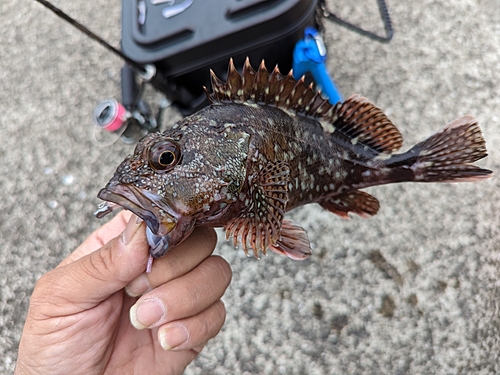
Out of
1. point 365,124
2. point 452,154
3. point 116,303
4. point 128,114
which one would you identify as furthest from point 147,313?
point 128,114

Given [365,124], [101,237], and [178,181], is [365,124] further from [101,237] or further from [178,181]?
[101,237]

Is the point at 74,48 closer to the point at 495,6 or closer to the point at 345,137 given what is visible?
the point at 345,137

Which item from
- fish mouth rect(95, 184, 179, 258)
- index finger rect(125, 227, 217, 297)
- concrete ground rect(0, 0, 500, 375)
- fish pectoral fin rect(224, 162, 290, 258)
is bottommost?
concrete ground rect(0, 0, 500, 375)

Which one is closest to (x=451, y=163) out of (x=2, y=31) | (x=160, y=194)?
(x=160, y=194)

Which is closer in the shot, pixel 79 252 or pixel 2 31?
pixel 79 252

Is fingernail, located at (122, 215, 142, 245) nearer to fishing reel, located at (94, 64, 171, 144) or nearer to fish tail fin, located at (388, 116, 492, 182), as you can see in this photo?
fish tail fin, located at (388, 116, 492, 182)

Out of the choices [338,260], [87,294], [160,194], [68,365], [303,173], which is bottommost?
[338,260]

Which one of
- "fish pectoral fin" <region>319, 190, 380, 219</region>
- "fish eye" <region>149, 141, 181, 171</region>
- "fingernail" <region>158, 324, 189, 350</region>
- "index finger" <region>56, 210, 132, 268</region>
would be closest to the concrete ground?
"fish pectoral fin" <region>319, 190, 380, 219</region>

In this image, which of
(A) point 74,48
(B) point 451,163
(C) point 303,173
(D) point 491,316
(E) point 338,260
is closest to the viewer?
(C) point 303,173

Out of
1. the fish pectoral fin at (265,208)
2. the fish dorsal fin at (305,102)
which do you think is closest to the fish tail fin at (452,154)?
the fish dorsal fin at (305,102)
